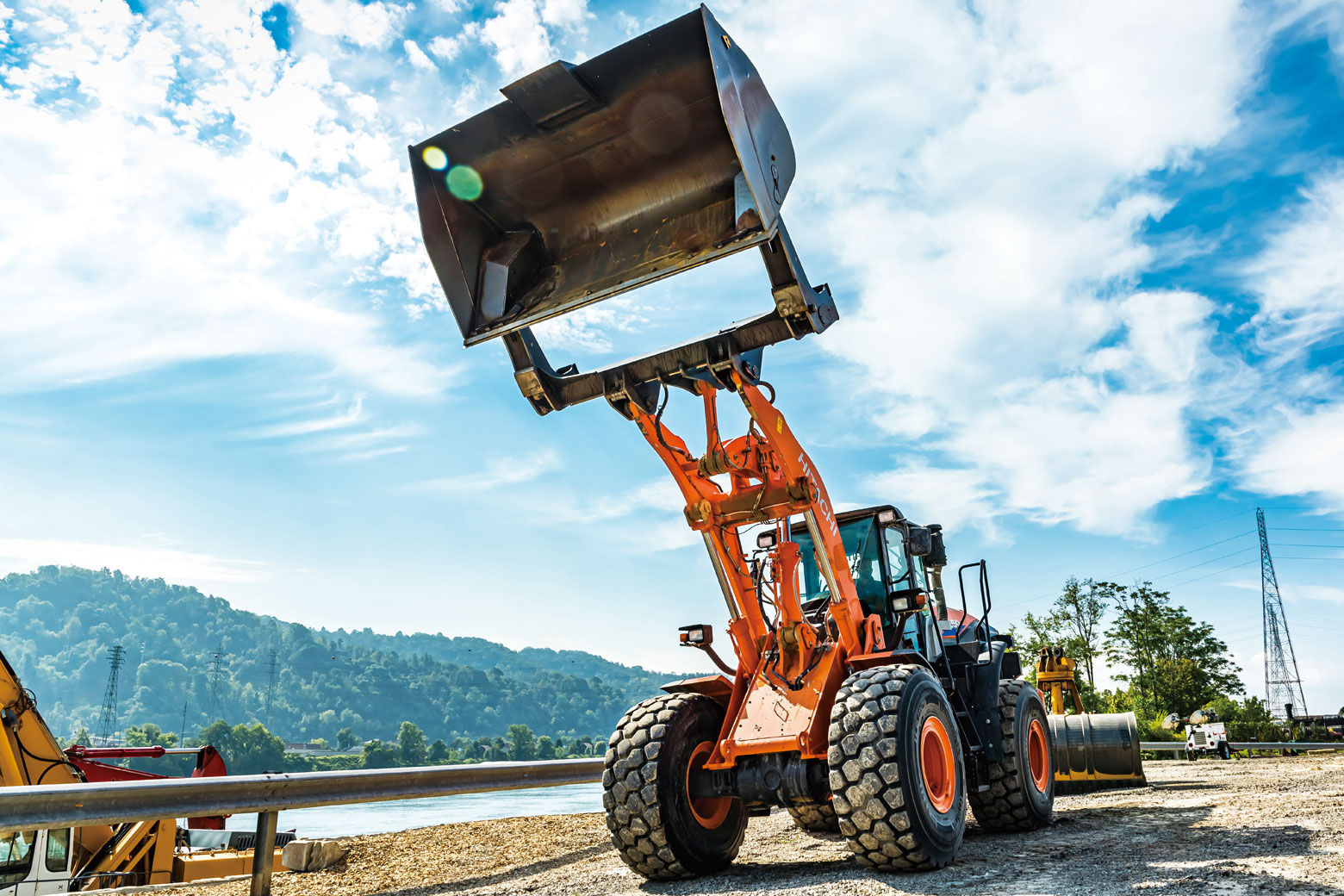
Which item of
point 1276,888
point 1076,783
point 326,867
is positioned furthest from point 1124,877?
point 1076,783

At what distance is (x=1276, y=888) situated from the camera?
13.3 feet

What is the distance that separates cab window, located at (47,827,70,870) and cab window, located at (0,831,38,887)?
172 mm

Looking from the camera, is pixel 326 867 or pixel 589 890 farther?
pixel 326 867

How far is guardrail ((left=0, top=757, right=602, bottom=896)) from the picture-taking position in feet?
14.5

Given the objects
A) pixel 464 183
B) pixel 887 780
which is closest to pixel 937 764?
Answer: pixel 887 780

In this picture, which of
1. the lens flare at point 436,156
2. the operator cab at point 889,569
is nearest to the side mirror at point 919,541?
the operator cab at point 889,569

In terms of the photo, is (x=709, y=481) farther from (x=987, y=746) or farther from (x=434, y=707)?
Result: (x=434, y=707)

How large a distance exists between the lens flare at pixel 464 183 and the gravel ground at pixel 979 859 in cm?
423

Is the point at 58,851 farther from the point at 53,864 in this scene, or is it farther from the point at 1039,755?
the point at 1039,755

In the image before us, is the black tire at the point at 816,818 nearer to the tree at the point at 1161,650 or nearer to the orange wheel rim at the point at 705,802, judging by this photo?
the orange wheel rim at the point at 705,802

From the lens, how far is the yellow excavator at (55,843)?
7.25 m

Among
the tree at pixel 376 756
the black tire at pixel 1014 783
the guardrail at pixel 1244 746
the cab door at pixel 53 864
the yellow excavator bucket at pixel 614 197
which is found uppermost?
the yellow excavator bucket at pixel 614 197

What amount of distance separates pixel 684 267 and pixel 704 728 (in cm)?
312

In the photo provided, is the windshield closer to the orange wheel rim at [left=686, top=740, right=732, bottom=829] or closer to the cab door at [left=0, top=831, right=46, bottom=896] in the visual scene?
the orange wheel rim at [left=686, top=740, right=732, bottom=829]
